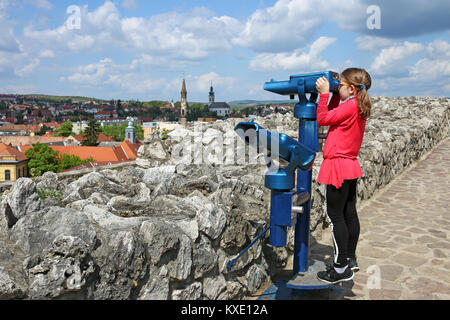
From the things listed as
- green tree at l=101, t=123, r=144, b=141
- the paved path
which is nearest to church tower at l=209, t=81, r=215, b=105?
green tree at l=101, t=123, r=144, b=141

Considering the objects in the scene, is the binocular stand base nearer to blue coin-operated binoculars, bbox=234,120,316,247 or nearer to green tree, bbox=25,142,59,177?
blue coin-operated binoculars, bbox=234,120,316,247

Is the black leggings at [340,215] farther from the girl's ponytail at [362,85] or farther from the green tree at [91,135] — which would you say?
the green tree at [91,135]

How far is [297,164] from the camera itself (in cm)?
251

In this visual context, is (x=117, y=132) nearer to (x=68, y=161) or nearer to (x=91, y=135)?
(x=91, y=135)

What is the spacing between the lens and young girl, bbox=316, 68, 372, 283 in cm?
256

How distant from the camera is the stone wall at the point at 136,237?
1.91m

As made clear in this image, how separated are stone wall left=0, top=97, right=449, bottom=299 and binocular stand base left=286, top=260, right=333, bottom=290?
17.4 inches

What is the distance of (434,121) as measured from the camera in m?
11.9

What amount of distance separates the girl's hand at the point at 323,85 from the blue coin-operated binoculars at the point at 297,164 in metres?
0.04

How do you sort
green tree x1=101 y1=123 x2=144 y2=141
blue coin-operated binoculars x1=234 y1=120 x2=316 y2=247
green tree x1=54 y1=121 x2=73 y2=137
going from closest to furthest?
1. blue coin-operated binoculars x1=234 y1=120 x2=316 y2=247
2. green tree x1=54 y1=121 x2=73 y2=137
3. green tree x1=101 y1=123 x2=144 y2=141

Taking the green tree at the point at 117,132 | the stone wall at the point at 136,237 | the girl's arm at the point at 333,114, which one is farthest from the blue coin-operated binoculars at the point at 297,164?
the green tree at the point at 117,132

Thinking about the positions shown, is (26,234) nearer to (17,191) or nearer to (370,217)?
(17,191)

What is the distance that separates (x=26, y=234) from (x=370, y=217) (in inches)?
177
